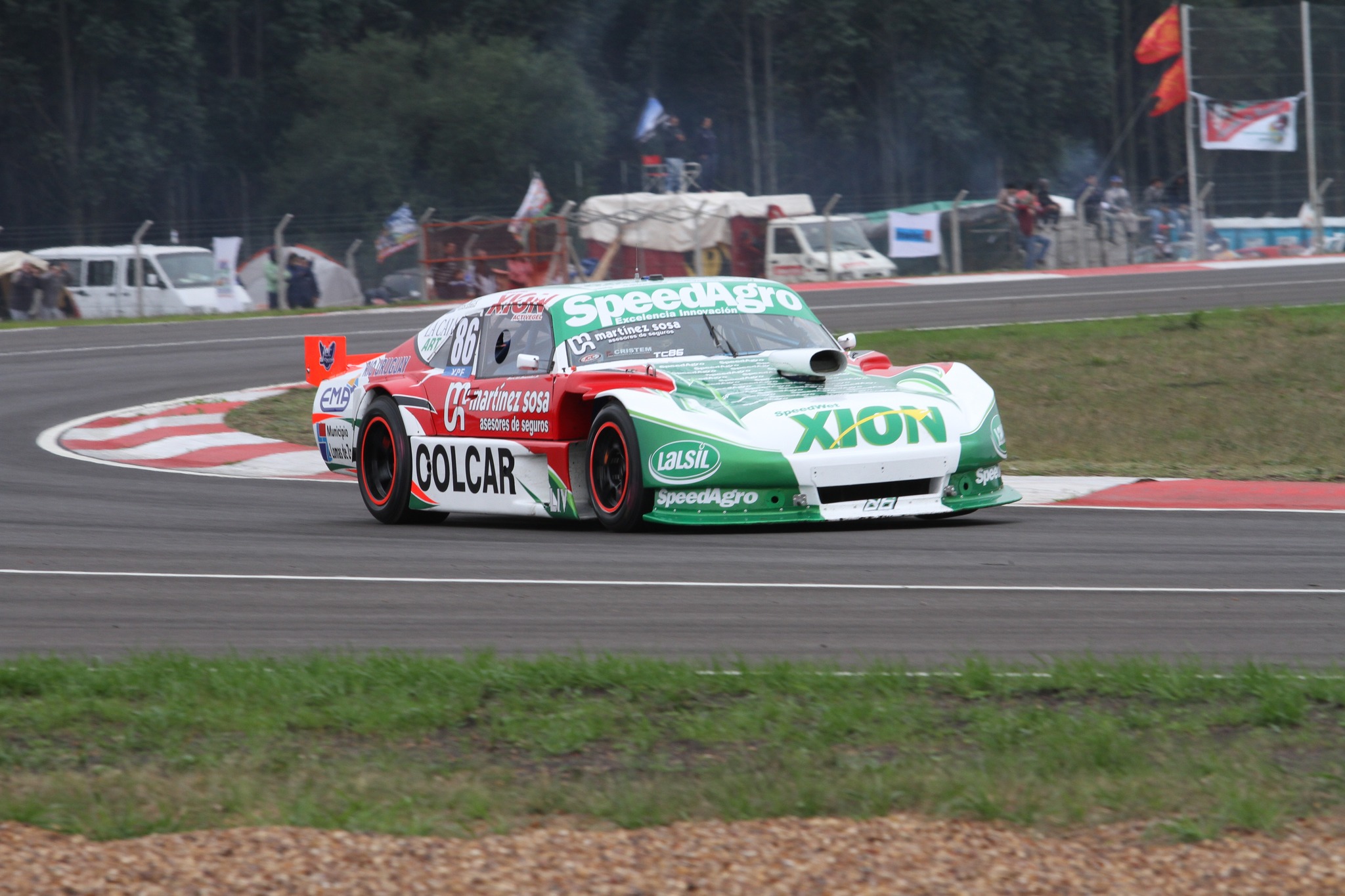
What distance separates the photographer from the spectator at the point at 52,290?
2891 centimetres

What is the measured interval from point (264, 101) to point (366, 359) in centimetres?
4723

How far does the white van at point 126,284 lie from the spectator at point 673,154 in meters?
10.3

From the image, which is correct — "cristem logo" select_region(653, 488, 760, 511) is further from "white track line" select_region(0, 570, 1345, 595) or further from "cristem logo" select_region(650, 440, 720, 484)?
"white track line" select_region(0, 570, 1345, 595)

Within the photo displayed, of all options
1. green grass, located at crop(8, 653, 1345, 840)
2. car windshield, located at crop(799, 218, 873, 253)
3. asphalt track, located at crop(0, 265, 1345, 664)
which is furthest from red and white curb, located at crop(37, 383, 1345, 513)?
car windshield, located at crop(799, 218, 873, 253)

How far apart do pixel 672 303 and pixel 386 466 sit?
6.57 feet

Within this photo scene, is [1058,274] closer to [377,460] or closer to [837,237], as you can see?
[837,237]

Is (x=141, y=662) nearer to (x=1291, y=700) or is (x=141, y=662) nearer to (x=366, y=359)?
(x=1291, y=700)

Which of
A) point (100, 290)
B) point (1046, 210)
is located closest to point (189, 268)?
point (100, 290)

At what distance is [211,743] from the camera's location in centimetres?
456

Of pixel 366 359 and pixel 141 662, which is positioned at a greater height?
pixel 366 359

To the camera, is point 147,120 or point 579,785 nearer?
point 579,785

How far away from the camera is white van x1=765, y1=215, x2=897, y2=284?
99.4 ft

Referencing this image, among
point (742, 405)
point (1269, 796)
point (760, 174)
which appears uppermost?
point (760, 174)

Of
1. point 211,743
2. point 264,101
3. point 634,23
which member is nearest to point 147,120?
point 264,101
